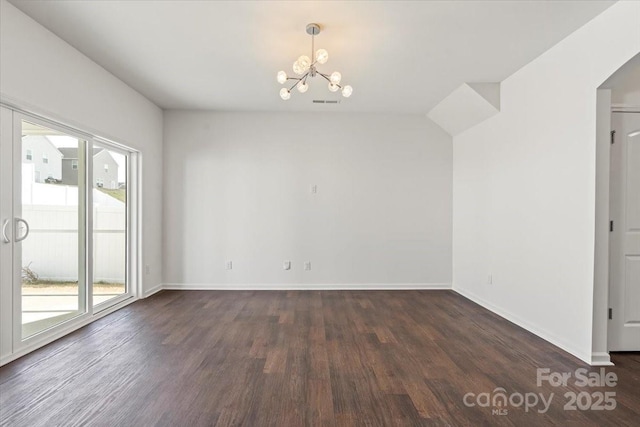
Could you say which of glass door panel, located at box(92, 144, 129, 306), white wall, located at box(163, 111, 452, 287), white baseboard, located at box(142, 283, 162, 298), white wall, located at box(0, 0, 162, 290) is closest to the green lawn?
glass door panel, located at box(92, 144, 129, 306)

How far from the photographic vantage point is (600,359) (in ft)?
8.05

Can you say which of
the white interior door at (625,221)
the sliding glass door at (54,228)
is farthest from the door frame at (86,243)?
the white interior door at (625,221)

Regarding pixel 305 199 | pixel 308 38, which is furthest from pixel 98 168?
pixel 308 38

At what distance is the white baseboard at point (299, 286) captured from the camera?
15.8 feet

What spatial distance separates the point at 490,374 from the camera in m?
2.29

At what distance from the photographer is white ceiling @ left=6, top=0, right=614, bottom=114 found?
93.4 inches

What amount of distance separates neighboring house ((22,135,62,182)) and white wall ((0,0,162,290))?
0.26 meters

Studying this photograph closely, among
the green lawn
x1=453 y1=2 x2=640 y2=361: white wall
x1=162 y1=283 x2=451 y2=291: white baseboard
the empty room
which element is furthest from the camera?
x1=162 y1=283 x2=451 y2=291: white baseboard

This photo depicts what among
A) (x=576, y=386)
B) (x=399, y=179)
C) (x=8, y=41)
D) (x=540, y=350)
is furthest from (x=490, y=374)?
(x=8, y=41)

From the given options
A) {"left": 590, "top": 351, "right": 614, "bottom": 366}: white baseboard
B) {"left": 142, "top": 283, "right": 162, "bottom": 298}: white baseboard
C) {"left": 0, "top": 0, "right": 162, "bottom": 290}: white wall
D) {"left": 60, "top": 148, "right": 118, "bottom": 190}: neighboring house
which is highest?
{"left": 0, "top": 0, "right": 162, "bottom": 290}: white wall

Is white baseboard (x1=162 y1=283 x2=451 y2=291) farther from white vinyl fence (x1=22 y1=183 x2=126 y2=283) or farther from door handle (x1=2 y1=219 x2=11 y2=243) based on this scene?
door handle (x1=2 y1=219 x2=11 y2=243)

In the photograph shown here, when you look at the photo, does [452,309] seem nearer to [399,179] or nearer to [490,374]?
[490,374]

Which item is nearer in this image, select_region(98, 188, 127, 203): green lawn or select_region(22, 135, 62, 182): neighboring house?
select_region(22, 135, 62, 182): neighboring house

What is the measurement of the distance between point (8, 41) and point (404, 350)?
4048 mm
